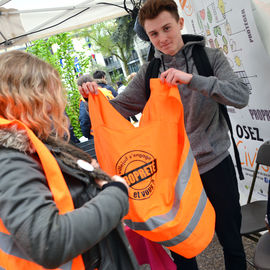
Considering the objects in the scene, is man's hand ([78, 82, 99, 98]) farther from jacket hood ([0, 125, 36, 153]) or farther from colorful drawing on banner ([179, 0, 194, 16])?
colorful drawing on banner ([179, 0, 194, 16])

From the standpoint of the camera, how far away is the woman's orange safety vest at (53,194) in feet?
2.79

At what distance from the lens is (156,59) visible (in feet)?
5.94

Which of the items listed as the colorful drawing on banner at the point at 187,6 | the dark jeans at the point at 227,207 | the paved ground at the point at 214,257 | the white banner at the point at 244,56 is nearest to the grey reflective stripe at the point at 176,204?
the dark jeans at the point at 227,207

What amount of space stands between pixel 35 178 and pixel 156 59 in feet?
4.03

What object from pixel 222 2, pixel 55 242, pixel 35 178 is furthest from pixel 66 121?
pixel 222 2

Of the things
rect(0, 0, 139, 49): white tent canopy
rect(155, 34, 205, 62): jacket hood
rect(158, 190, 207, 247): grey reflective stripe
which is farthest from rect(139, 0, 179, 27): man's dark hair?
rect(0, 0, 139, 49): white tent canopy

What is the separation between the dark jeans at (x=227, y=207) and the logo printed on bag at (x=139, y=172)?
1.24 feet

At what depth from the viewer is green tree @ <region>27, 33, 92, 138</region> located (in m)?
6.84

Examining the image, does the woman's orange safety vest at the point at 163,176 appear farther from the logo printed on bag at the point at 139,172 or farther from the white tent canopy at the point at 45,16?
the white tent canopy at the point at 45,16

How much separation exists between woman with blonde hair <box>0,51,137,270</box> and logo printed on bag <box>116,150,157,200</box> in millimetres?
413

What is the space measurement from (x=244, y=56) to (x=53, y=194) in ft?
6.17

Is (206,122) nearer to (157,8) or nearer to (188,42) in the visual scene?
(188,42)

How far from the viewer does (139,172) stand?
145 cm

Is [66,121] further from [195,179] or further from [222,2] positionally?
[222,2]
